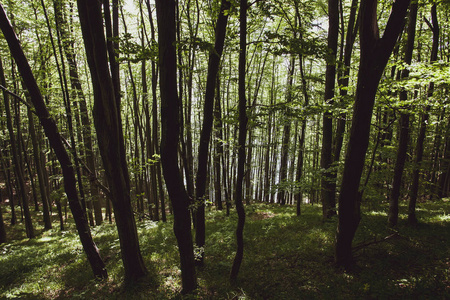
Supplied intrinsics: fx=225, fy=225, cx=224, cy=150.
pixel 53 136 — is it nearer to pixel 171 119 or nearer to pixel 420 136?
pixel 171 119

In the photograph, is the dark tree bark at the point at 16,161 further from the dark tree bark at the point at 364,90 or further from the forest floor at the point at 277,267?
the dark tree bark at the point at 364,90

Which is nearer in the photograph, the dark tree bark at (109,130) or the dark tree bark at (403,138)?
the dark tree bark at (109,130)

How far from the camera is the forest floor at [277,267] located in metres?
4.95

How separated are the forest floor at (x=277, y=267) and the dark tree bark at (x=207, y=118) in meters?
1.57

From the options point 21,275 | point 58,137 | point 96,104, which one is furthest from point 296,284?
point 21,275

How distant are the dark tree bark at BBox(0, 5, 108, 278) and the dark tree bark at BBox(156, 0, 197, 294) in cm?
336

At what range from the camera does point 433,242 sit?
247 inches

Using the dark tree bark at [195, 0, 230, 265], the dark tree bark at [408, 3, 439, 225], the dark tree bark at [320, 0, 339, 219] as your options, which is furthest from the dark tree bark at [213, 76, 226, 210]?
the dark tree bark at [408, 3, 439, 225]

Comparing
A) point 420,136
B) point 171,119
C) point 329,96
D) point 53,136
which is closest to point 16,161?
point 53,136

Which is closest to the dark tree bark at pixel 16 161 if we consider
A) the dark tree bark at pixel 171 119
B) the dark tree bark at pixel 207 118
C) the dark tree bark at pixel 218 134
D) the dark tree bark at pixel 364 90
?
the dark tree bark at pixel 218 134

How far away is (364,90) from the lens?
455 cm

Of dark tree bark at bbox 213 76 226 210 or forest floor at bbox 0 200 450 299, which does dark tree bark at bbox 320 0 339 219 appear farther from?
dark tree bark at bbox 213 76 226 210

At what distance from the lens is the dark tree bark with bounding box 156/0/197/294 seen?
12.4ft

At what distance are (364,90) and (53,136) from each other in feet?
24.1
